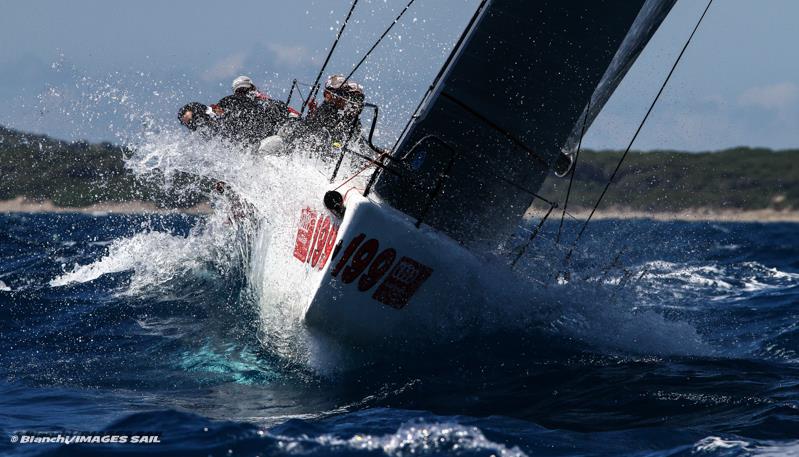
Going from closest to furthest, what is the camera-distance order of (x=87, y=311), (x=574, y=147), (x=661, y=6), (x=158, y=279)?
(x=661, y=6) → (x=574, y=147) → (x=87, y=311) → (x=158, y=279)

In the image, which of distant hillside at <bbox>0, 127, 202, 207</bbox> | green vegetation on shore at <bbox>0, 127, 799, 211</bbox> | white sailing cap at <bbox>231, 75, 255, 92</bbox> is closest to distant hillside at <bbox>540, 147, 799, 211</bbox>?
green vegetation on shore at <bbox>0, 127, 799, 211</bbox>

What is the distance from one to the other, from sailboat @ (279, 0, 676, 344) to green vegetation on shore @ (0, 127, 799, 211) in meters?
53.1

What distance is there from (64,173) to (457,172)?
75272 millimetres

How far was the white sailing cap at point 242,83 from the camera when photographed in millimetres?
10171

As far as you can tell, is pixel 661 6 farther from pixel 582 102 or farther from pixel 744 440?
pixel 744 440

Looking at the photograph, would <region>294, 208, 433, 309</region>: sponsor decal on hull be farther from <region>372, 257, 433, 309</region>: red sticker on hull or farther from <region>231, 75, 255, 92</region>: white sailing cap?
<region>231, 75, 255, 92</region>: white sailing cap

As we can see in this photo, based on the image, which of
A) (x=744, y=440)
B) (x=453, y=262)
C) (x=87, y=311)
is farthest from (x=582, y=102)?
(x=87, y=311)

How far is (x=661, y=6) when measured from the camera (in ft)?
22.9

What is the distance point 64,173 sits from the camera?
7588cm

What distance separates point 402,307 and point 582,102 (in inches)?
80.3

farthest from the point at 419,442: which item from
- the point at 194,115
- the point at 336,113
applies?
the point at 194,115

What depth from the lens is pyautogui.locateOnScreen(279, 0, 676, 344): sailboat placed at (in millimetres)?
5984

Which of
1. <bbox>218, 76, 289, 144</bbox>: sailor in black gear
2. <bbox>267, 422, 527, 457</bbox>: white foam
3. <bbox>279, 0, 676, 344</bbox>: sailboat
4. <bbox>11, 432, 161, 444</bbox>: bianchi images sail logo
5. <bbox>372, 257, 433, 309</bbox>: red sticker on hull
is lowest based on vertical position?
<bbox>11, 432, 161, 444</bbox>: bianchi images sail logo

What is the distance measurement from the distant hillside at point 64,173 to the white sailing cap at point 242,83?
53.0 meters
